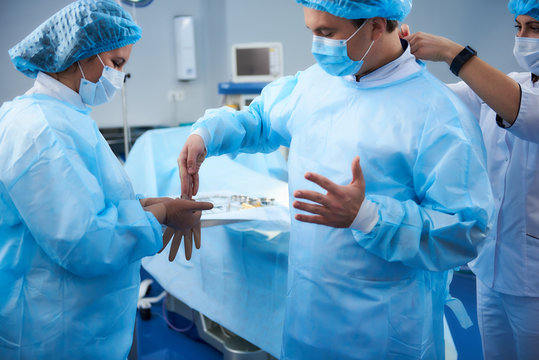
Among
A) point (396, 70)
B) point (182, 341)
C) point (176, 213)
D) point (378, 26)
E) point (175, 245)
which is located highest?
point (378, 26)

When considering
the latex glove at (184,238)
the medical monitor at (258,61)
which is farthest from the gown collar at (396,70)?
the medical monitor at (258,61)

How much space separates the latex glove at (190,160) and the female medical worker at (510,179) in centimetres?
65

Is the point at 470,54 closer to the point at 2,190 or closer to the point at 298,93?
the point at 298,93

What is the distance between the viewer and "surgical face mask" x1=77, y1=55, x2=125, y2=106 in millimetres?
1104

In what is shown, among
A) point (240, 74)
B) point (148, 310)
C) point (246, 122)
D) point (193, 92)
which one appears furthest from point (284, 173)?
point (193, 92)

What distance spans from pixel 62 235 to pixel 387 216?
686 mm

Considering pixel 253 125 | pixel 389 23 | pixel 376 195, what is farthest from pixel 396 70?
pixel 253 125

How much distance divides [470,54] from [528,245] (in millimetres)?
583

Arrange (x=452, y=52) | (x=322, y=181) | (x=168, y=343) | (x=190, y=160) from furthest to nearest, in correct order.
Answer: (x=168, y=343), (x=190, y=160), (x=452, y=52), (x=322, y=181)

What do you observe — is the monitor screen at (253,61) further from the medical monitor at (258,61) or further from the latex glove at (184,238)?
the latex glove at (184,238)

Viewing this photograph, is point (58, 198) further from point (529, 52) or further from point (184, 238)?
point (529, 52)

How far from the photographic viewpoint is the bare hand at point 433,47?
3.59 feet

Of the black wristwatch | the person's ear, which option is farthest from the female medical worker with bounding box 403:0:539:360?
the person's ear

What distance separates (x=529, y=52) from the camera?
1188 mm
